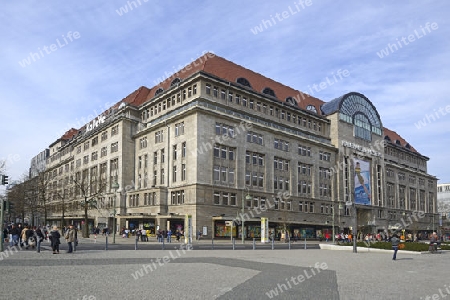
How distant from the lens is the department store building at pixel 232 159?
57.9 m

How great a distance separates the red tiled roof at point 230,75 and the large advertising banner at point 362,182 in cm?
1386

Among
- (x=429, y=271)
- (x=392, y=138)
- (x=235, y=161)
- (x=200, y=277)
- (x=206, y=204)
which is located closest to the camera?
(x=200, y=277)

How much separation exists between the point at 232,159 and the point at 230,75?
1359cm

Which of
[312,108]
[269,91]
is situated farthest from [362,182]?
[269,91]

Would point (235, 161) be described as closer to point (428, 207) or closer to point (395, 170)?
point (395, 170)

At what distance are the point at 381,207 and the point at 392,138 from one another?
2338cm

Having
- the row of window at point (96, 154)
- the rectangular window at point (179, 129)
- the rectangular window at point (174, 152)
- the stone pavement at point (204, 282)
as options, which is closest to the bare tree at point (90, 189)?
the row of window at point (96, 154)

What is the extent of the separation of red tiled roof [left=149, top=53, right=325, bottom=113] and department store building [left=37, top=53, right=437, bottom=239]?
0.83ft

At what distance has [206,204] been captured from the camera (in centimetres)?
5591

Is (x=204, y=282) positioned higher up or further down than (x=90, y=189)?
further down

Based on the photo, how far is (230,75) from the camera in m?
65.4

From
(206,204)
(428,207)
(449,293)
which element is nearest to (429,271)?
(449,293)

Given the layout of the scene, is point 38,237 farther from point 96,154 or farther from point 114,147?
point 96,154

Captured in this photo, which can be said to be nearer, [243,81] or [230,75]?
[230,75]
